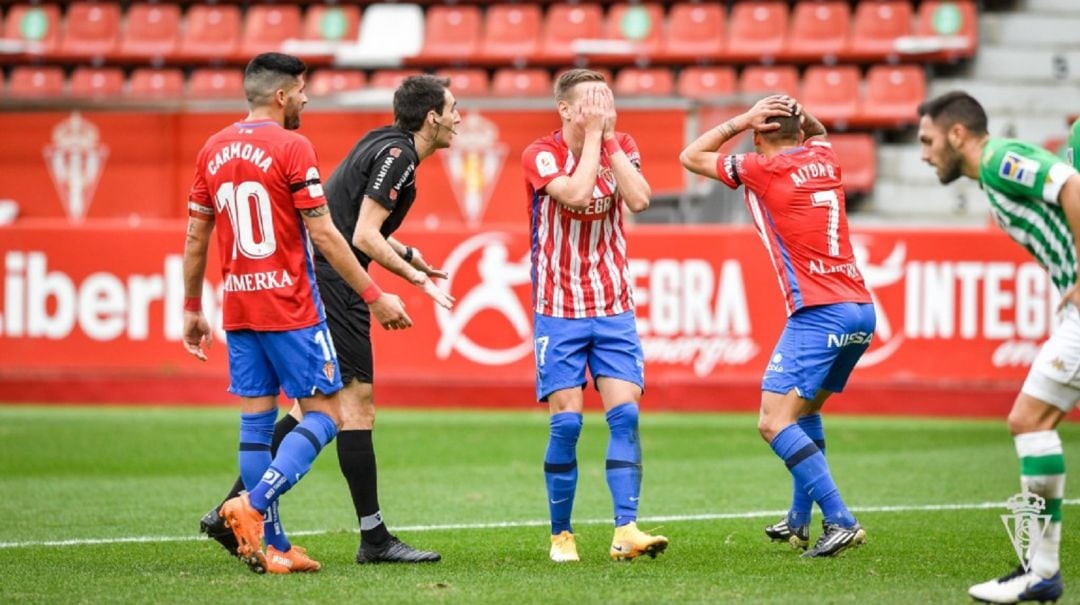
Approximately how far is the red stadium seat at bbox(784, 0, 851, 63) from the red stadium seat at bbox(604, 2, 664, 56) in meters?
1.83

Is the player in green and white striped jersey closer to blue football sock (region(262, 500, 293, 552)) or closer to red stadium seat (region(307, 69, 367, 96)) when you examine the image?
blue football sock (region(262, 500, 293, 552))

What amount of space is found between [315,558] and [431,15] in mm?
15592

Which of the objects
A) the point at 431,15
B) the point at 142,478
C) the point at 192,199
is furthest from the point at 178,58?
the point at 192,199

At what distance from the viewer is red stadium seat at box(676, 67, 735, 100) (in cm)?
2042

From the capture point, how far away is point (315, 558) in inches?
288

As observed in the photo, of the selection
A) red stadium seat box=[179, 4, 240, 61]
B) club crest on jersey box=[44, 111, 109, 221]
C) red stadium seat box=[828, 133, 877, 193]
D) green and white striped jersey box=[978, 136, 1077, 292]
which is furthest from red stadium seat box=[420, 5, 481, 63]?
green and white striped jersey box=[978, 136, 1077, 292]

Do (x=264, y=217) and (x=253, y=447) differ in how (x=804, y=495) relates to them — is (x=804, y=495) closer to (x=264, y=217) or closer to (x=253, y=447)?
(x=253, y=447)

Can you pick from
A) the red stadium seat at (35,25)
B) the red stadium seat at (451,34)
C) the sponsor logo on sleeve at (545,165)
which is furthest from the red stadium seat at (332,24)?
the sponsor logo on sleeve at (545,165)

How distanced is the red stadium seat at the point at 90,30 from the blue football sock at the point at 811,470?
56.4 feet

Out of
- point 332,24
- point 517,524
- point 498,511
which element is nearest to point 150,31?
point 332,24

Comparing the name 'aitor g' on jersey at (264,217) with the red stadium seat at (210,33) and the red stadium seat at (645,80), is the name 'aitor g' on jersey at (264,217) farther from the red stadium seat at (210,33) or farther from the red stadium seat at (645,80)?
the red stadium seat at (210,33)

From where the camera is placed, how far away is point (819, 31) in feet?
68.8

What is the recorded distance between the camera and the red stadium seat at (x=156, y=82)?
2138cm

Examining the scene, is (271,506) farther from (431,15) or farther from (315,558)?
(431,15)
